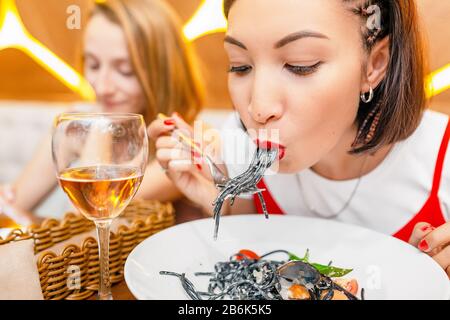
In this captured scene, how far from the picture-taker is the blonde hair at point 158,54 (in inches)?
69.9

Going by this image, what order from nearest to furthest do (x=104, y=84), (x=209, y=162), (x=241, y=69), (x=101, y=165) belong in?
(x=101, y=165) < (x=241, y=69) < (x=209, y=162) < (x=104, y=84)

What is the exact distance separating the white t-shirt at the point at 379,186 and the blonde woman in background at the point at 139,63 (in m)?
0.51

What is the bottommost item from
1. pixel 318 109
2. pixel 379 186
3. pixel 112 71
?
pixel 379 186

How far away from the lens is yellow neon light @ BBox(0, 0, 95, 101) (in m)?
2.05

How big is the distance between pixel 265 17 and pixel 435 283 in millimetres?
597

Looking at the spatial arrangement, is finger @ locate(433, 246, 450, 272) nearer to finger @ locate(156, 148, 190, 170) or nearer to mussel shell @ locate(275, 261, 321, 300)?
mussel shell @ locate(275, 261, 321, 300)

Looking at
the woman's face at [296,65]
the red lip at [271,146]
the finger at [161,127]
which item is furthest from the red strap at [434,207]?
the finger at [161,127]

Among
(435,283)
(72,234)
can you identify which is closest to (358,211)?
(435,283)

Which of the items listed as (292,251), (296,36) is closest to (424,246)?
(292,251)

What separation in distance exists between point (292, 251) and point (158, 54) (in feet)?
3.85

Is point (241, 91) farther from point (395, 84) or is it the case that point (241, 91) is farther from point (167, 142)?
point (395, 84)

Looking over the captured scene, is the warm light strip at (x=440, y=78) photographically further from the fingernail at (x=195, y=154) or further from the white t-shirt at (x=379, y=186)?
the fingernail at (x=195, y=154)

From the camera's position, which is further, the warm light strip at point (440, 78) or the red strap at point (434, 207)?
the warm light strip at point (440, 78)

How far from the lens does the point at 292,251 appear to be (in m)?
0.97
